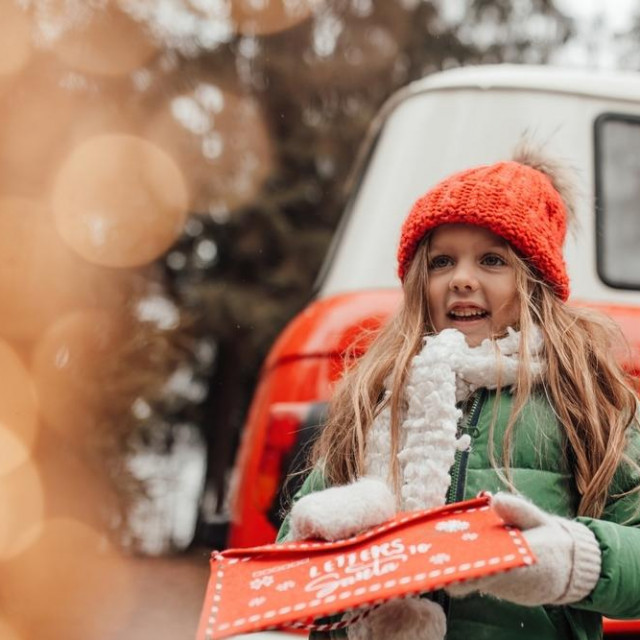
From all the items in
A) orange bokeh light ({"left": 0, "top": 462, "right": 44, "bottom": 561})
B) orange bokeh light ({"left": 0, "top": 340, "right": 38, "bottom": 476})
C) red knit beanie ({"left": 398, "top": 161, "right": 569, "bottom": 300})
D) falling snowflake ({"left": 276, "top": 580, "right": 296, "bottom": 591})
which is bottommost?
orange bokeh light ({"left": 0, "top": 462, "right": 44, "bottom": 561})

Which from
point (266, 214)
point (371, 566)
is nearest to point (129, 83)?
point (266, 214)

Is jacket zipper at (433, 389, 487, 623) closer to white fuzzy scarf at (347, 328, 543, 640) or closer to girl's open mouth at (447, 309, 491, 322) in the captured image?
white fuzzy scarf at (347, 328, 543, 640)

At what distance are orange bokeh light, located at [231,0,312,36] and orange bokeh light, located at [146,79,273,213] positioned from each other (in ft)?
2.74

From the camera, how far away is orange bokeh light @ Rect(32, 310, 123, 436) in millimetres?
5539

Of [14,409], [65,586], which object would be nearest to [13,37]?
[14,409]

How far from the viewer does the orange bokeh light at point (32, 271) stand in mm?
5051

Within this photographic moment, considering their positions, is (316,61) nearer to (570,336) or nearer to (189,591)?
(189,591)

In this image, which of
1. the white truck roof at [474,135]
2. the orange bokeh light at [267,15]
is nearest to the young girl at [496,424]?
the white truck roof at [474,135]

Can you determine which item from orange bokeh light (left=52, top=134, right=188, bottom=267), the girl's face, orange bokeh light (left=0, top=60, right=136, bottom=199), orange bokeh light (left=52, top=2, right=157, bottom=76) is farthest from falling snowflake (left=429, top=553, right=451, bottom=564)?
orange bokeh light (left=52, top=2, right=157, bottom=76)

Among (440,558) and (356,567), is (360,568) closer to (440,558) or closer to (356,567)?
(356,567)

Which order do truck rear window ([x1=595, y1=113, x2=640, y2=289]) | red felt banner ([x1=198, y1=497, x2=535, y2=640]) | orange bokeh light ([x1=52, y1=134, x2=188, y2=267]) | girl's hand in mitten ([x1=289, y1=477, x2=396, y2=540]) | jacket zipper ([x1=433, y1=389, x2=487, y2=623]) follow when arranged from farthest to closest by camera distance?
1. orange bokeh light ([x1=52, y1=134, x2=188, y2=267])
2. truck rear window ([x1=595, y1=113, x2=640, y2=289])
3. jacket zipper ([x1=433, y1=389, x2=487, y2=623])
4. girl's hand in mitten ([x1=289, y1=477, x2=396, y2=540])
5. red felt banner ([x1=198, y1=497, x2=535, y2=640])

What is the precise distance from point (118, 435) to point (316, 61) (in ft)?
26.5

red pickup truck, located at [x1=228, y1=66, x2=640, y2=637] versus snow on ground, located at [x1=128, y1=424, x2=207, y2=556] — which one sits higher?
red pickup truck, located at [x1=228, y1=66, x2=640, y2=637]

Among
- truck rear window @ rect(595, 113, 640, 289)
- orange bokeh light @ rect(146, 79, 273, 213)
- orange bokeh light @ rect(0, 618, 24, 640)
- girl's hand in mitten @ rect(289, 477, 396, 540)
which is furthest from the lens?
orange bokeh light @ rect(146, 79, 273, 213)
